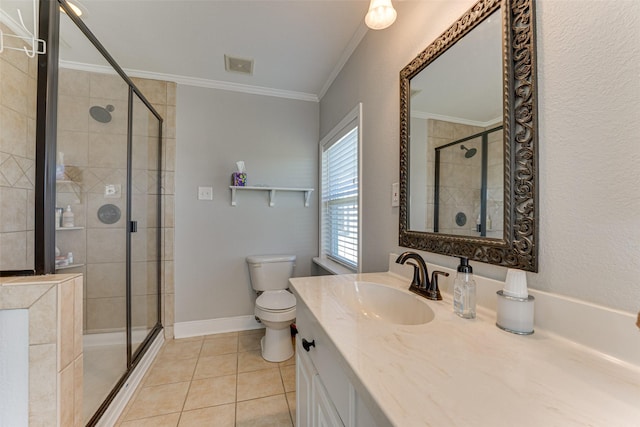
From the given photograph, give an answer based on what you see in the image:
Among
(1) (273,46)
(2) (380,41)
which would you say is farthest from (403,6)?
(1) (273,46)

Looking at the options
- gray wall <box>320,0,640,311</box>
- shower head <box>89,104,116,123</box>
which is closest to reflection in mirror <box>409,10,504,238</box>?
gray wall <box>320,0,640,311</box>

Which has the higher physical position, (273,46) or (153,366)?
(273,46)

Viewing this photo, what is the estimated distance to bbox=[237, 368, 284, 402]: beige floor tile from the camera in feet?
5.09

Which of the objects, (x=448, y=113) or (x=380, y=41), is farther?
(x=380, y=41)

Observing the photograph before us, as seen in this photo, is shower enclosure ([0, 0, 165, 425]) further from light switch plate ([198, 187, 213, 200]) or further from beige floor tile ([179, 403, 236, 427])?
beige floor tile ([179, 403, 236, 427])

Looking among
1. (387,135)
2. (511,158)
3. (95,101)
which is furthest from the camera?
(95,101)

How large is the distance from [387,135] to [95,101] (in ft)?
5.86

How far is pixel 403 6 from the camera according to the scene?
4.10ft

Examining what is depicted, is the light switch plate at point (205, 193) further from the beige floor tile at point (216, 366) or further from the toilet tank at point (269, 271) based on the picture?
the beige floor tile at point (216, 366)

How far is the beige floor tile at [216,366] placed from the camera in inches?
68.7

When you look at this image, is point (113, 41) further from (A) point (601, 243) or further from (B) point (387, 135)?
(A) point (601, 243)

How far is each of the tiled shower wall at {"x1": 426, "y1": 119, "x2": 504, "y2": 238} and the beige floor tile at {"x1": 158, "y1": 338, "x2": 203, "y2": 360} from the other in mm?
2030

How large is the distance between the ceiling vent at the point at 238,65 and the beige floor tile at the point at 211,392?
7.58ft

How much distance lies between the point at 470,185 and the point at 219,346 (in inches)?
85.6
